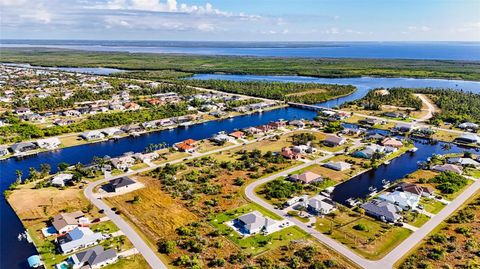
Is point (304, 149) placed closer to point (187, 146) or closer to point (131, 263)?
point (187, 146)

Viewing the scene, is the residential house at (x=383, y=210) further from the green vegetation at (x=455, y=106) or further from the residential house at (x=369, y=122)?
the green vegetation at (x=455, y=106)

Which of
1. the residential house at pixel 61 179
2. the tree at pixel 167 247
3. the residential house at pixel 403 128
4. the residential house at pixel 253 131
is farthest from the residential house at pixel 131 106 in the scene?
the tree at pixel 167 247

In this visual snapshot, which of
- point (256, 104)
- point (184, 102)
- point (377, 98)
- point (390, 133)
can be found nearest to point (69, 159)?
point (184, 102)

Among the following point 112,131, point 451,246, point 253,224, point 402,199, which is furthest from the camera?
point 112,131

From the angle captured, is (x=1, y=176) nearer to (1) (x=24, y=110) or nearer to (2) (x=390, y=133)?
(1) (x=24, y=110)

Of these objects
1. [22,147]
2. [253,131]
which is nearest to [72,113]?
[22,147]
